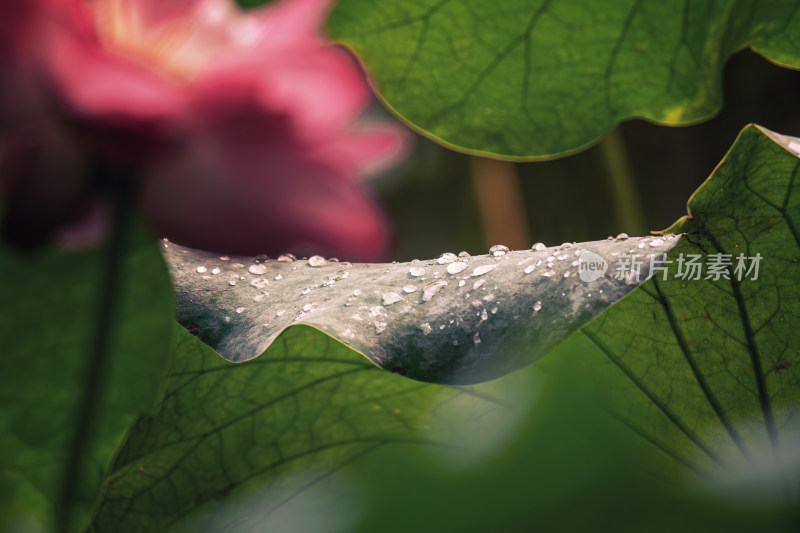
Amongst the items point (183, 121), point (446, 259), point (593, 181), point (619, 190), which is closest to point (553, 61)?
point (446, 259)

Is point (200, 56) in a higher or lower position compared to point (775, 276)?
higher

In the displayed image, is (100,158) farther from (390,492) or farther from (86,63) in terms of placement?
(390,492)

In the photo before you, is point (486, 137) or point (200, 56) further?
point (486, 137)

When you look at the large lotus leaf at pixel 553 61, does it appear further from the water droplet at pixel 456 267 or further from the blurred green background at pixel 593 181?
the blurred green background at pixel 593 181

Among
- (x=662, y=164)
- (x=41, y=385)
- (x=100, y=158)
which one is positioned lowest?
(x=662, y=164)

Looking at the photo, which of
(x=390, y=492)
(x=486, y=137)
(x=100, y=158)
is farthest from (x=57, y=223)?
(x=486, y=137)

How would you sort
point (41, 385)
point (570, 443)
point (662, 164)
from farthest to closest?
point (662, 164) → point (41, 385) → point (570, 443)

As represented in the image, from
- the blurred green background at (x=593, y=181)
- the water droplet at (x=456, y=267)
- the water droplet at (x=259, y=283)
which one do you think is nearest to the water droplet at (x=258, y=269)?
the water droplet at (x=259, y=283)

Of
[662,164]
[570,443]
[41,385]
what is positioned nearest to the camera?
[570,443]
